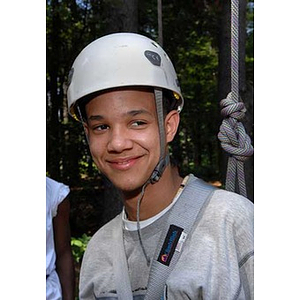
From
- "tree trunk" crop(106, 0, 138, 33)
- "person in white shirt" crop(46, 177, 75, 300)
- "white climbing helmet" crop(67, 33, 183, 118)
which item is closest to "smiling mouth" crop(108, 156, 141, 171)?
"white climbing helmet" crop(67, 33, 183, 118)

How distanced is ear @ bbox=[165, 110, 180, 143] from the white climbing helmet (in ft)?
0.30

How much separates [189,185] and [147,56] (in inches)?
20.0

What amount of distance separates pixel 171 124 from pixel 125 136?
30 cm

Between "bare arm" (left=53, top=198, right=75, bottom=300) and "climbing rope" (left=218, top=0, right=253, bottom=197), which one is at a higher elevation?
"climbing rope" (left=218, top=0, right=253, bottom=197)

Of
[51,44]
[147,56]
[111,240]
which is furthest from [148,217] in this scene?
[51,44]

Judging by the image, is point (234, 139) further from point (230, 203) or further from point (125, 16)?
point (125, 16)

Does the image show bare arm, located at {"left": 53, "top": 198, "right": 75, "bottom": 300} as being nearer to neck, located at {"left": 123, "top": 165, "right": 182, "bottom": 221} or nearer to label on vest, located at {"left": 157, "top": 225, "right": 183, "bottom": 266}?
neck, located at {"left": 123, "top": 165, "right": 182, "bottom": 221}

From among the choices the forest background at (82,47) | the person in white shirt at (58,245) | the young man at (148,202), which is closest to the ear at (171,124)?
the young man at (148,202)

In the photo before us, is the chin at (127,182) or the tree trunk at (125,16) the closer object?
the chin at (127,182)

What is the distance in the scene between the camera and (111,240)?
79.2 inches

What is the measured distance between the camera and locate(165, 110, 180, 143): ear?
198cm

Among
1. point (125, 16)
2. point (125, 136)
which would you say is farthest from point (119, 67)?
point (125, 16)

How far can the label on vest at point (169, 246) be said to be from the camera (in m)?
1.69

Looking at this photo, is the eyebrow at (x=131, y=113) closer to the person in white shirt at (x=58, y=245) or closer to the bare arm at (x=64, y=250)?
the person in white shirt at (x=58, y=245)
